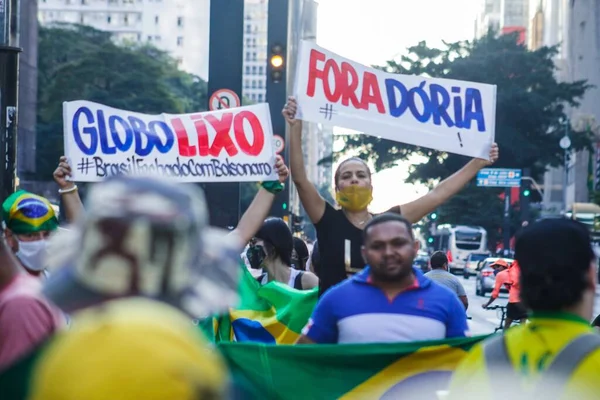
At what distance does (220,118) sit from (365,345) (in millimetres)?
4515

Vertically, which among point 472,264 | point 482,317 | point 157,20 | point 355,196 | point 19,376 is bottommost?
point 472,264

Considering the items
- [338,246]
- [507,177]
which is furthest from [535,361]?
[507,177]

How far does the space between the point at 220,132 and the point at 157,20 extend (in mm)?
154549

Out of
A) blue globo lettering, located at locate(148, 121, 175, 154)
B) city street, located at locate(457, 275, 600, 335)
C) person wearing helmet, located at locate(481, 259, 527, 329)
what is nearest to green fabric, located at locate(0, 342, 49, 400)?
blue globo lettering, located at locate(148, 121, 175, 154)

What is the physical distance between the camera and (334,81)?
8688mm

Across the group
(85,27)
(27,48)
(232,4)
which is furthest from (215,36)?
(85,27)

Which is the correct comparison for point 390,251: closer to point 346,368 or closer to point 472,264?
point 346,368

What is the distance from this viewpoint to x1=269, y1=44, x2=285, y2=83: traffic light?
1916 centimetres

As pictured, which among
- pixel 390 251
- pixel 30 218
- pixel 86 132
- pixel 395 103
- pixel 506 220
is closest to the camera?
pixel 390 251

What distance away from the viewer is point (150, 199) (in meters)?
2.29

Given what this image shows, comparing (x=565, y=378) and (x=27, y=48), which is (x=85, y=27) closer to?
(x=27, y=48)

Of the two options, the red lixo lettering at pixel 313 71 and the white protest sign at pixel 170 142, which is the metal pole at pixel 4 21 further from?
the red lixo lettering at pixel 313 71

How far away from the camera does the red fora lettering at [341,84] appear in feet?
28.2

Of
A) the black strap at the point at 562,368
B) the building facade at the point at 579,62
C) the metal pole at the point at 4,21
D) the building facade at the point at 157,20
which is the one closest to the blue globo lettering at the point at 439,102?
the metal pole at the point at 4,21
